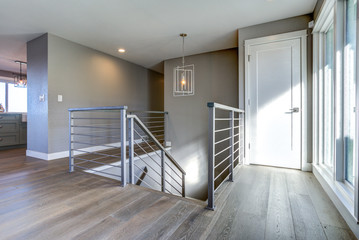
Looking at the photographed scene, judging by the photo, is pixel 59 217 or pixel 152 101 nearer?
pixel 59 217

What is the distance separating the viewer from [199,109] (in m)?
4.27

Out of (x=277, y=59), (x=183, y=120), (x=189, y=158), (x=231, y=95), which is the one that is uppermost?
(x=277, y=59)

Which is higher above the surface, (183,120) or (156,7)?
(156,7)

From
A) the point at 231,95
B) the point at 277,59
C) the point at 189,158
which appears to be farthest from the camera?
the point at 189,158

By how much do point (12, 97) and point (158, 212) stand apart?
6.86 m

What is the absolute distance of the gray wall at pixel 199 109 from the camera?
3957mm

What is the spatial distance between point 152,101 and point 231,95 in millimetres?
2656

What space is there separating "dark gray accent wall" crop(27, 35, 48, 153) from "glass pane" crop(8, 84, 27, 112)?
3.26 meters

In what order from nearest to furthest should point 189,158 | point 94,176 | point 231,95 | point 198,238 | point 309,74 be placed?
point 198,238
point 94,176
point 309,74
point 231,95
point 189,158

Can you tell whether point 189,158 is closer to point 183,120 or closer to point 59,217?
point 183,120

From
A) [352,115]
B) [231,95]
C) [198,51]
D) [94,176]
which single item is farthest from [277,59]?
[94,176]

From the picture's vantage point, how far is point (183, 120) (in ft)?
14.6

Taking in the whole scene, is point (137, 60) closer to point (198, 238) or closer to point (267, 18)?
point (267, 18)

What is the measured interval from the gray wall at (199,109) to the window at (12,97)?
16.7 feet
